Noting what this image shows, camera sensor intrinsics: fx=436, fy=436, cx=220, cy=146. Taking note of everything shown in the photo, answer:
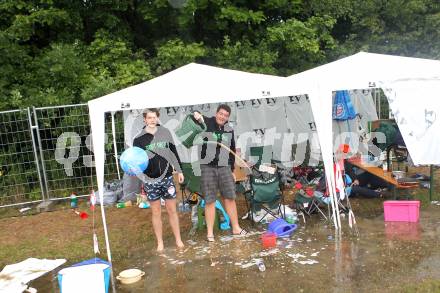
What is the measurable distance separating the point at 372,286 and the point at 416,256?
935 mm

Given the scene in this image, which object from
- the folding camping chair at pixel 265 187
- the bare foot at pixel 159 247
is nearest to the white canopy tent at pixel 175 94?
the bare foot at pixel 159 247

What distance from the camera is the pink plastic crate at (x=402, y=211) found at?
5621 mm

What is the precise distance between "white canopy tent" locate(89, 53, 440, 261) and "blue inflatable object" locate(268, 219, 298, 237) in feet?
1.85

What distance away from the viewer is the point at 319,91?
209 inches

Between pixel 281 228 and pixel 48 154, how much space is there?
5.09 metres

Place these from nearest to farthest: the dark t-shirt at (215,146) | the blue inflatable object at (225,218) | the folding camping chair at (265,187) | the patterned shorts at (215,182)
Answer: the dark t-shirt at (215,146) → the patterned shorts at (215,182) → the folding camping chair at (265,187) → the blue inflatable object at (225,218)

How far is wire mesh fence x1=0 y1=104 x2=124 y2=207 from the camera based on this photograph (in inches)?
327

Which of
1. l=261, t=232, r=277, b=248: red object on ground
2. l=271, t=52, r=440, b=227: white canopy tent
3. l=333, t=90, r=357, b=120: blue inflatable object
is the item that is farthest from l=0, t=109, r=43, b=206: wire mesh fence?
l=333, t=90, r=357, b=120: blue inflatable object

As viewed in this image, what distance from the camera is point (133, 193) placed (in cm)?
783

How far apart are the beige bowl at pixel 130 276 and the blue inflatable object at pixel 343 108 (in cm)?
504

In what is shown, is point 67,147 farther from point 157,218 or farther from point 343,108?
Answer: point 343,108

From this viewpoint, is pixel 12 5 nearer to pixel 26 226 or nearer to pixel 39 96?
pixel 39 96

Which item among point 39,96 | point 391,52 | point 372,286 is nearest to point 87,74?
point 39,96

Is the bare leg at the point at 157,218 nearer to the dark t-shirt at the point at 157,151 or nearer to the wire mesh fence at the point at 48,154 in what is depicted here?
the dark t-shirt at the point at 157,151
